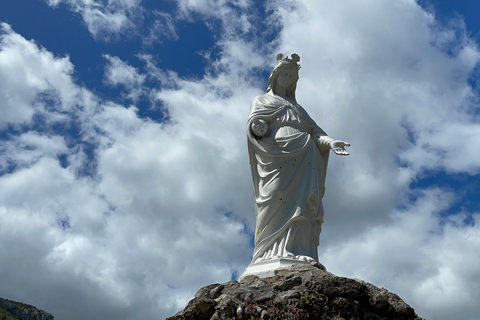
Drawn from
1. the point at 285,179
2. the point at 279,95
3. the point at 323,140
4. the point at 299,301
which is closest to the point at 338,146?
the point at 323,140

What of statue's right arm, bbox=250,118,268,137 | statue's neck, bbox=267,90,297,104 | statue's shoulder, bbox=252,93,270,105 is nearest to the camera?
statue's right arm, bbox=250,118,268,137

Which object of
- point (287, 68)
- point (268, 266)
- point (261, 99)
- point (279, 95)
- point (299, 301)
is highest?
point (287, 68)

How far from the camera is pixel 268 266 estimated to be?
30.8 ft

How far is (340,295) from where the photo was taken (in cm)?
789

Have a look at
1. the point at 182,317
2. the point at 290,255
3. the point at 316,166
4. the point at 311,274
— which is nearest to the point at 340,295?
the point at 311,274

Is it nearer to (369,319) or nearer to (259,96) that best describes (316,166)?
(259,96)

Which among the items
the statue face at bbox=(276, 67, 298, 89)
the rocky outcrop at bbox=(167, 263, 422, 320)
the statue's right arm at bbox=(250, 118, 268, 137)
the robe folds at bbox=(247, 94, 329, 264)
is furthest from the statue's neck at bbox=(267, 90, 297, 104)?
the rocky outcrop at bbox=(167, 263, 422, 320)

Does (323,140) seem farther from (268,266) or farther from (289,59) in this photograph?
(268,266)

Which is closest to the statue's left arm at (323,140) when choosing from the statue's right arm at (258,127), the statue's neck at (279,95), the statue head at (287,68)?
the statue's neck at (279,95)

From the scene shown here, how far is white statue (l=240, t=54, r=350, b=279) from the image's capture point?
9992mm

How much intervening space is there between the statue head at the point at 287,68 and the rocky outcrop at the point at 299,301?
16.9ft

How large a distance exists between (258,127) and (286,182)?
1.37m

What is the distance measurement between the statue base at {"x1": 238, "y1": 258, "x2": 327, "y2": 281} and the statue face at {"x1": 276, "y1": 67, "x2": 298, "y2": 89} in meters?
4.55

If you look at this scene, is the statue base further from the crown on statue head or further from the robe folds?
the crown on statue head
